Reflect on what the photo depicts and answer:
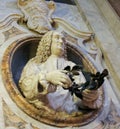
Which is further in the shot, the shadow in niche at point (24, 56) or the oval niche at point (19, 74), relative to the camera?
the shadow in niche at point (24, 56)

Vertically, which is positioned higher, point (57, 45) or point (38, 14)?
point (38, 14)

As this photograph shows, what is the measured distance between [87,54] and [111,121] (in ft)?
3.36

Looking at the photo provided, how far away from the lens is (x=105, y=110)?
3.87 metres

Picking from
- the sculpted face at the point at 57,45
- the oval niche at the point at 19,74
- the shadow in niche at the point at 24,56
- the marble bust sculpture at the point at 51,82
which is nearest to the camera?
the marble bust sculpture at the point at 51,82

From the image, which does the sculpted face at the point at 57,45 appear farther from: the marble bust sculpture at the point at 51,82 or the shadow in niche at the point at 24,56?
the shadow in niche at the point at 24,56

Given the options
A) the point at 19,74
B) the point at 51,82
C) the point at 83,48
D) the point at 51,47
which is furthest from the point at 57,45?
the point at 51,82

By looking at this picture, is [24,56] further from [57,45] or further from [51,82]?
[51,82]

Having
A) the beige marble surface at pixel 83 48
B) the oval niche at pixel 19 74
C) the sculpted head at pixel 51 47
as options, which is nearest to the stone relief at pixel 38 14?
the beige marble surface at pixel 83 48

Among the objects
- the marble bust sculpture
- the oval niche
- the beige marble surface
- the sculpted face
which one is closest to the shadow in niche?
the oval niche

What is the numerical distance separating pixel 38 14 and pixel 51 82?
1.58m

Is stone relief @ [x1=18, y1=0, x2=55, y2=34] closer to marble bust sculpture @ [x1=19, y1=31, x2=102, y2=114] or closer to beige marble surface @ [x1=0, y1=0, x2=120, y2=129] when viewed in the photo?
beige marble surface @ [x1=0, y1=0, x2=120, y2=129]

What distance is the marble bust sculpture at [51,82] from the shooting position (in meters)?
3.37

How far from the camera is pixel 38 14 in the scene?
473cm

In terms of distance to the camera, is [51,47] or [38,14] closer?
[51,47]
